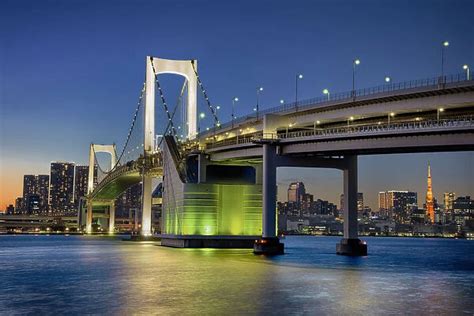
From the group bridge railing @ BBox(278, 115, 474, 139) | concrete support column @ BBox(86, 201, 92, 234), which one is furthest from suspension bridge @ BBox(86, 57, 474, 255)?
Result: concrete support column @ BBox(86, 201, 92, 234)

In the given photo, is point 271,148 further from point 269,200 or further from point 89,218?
point 89,218

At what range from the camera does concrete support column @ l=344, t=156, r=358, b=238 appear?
6494 cm

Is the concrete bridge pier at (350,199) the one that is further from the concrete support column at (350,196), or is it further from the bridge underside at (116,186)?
the bridge underside at (116,186)

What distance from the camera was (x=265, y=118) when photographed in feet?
205

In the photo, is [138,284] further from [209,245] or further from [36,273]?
[209,245]

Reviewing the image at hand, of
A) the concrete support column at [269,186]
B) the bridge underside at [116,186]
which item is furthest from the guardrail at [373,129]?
the bridge underside at [116,186]

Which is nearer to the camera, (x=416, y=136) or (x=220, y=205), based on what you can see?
(x=416, y=136)

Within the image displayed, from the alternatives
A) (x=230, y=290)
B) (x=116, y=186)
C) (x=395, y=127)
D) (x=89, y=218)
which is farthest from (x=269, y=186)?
(x=89, y=218)

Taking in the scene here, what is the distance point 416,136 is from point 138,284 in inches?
888

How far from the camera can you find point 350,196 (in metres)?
64.9

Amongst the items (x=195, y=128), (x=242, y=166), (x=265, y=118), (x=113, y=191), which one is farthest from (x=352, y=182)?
(x=113, y=191)

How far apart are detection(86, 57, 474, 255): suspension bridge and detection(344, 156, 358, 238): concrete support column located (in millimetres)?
93

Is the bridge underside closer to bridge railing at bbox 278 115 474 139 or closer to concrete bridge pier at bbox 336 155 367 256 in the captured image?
concrete bridge pier at bbox 336 155 367 256

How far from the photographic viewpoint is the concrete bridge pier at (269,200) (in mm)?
61219
